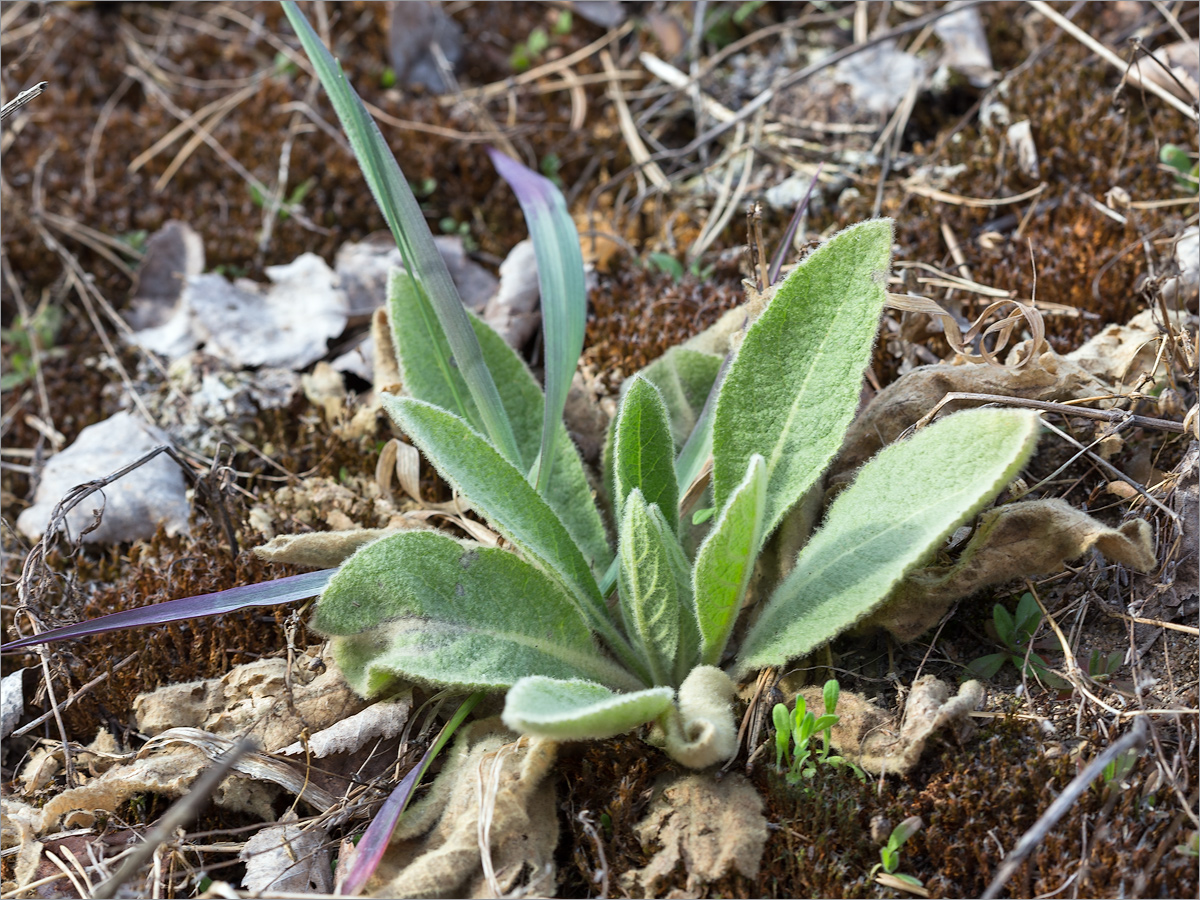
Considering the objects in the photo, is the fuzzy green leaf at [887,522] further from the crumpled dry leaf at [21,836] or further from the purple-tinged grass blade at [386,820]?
the crumpled dry leaf at [21,836]

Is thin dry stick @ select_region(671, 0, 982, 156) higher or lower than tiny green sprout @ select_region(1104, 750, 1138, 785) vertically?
higher

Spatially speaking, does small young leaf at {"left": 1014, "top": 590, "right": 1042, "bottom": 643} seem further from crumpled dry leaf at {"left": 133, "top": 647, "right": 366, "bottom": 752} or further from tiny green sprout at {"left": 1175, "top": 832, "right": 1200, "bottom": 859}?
crumpled dry leaf at {"left": 133, "top": 647, "right": 366, "bottom": 752}

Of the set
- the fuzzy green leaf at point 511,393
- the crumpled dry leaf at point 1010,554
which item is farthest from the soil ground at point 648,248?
the fuzzy green leaf at point 511,393

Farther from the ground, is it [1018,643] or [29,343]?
[29,343]

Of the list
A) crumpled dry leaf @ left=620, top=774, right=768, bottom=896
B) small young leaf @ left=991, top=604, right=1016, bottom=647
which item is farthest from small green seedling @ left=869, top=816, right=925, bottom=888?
small young leaf @ left=991, top=604, right=1016, bottom=647

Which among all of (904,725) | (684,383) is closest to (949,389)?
(684,383)

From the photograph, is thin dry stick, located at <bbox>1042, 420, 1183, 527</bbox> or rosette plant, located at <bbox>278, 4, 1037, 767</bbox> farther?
thin dry stick, located at <bbox>1042, 420, 1183, 527</bbox>

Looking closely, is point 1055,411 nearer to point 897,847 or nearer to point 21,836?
point 897,847

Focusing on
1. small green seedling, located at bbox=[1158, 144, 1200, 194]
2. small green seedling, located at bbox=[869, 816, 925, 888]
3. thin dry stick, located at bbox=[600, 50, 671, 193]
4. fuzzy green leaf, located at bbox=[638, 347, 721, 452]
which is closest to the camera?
small green seedling, located at bbox=[869, 816, 925, 888]
